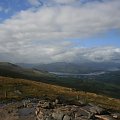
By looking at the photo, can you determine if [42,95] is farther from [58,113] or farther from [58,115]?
[58,115]

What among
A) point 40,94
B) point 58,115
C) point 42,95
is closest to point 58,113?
point 58,115

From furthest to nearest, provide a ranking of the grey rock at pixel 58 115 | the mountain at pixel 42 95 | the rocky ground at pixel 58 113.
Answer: the mountain at pixel 42 95
the grey rock at pixel 58 115
the rocky ground at pixel 58 113

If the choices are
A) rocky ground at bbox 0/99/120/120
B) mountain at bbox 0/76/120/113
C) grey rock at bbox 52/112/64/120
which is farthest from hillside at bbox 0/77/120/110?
grey rock at bbox 52/112/64/120

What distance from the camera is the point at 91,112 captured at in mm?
45125

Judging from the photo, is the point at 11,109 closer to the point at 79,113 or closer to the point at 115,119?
the point at 79,113

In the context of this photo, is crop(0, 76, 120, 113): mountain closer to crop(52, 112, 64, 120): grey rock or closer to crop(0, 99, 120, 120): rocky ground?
crop(0, 99, 120, 120): rocky ground

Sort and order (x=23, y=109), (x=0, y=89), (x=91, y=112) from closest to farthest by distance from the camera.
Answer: (x=91, y=112)
(x=23, y=109)
(x=0, y=89)

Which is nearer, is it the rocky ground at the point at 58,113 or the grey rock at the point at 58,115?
the rocky ground at the point at 58,113

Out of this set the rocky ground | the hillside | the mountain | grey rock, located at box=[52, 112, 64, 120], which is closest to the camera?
the rocky ground

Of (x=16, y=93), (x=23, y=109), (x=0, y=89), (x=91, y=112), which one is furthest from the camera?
(x=0, y=89)

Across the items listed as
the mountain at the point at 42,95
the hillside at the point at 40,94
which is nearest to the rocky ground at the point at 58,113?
the mountain at the point at 42,95

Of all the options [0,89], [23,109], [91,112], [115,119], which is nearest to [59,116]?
[91,112]

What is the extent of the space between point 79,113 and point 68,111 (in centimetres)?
191

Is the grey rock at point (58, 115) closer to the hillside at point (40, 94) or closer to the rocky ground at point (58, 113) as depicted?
the rocky ground at point (58, 113)
